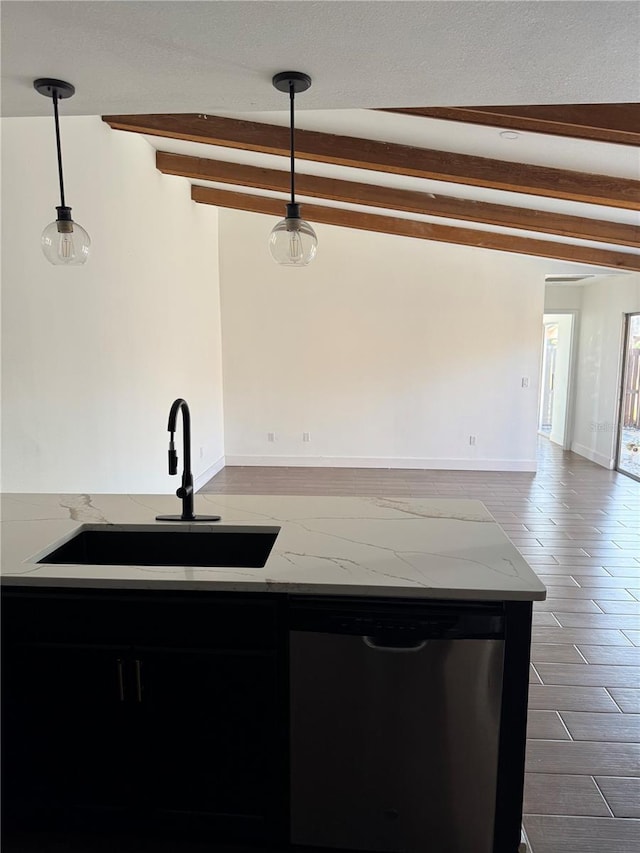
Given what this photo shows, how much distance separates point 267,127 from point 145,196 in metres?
1.30

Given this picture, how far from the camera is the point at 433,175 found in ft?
12.6

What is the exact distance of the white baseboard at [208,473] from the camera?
6.29 meters

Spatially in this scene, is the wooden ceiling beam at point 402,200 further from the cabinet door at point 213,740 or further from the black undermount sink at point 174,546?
the cabinet door at point 213,740

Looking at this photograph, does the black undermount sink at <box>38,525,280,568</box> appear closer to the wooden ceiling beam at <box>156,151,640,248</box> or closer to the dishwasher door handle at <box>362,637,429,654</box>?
the dishwasher door handle at <box>362,637,429,654</box>

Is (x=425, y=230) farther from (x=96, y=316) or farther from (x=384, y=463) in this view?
(x=96, y=316)

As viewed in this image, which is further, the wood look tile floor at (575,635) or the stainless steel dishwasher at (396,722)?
the wood look tile floor at (575,635)

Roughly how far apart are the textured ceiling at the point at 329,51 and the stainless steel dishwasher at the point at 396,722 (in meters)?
1.50

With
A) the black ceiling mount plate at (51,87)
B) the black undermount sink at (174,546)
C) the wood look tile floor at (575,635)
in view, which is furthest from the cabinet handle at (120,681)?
the black ceiling mount plate at (51,87)

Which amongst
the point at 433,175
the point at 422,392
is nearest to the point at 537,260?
the point at 422,392

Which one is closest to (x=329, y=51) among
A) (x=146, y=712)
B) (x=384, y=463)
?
(x=146, y=712)

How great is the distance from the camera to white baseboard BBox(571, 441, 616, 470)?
294 inches

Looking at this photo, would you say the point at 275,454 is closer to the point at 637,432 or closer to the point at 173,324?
the point at 173,324

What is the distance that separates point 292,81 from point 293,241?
57 cm

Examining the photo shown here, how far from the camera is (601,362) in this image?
779 centimetres
